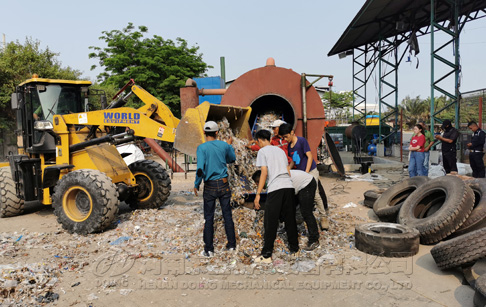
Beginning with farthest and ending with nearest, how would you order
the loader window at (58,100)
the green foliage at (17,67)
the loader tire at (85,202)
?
the green foliage at (17,67), the loader window at (58,100), the loader tire at (85,202)

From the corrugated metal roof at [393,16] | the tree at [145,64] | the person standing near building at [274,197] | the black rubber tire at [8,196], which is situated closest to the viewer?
the person standing near building at [274,197]

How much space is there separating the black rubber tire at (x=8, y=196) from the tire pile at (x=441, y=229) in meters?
6.39

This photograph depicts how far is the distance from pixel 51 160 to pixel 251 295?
520cm

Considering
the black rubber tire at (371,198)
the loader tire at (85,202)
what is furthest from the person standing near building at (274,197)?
the black rubber tire at (371,198)

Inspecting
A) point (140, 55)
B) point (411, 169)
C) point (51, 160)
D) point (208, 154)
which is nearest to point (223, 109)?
point (208, 154)

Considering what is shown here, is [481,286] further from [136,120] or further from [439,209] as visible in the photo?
[136,120]

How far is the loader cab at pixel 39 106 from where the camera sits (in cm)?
651

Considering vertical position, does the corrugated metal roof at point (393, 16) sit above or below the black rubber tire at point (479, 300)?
above

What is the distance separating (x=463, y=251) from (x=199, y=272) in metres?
2.82

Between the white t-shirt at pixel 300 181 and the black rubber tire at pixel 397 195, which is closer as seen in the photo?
the white t-shirt at pixel 300 181

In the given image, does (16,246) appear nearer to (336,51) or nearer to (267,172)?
(267,172)

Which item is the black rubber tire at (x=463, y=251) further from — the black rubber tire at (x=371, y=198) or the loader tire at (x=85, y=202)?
the loader tire at (x=85, y=202)

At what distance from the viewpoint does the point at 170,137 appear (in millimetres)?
5668

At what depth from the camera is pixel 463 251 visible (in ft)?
11.5
